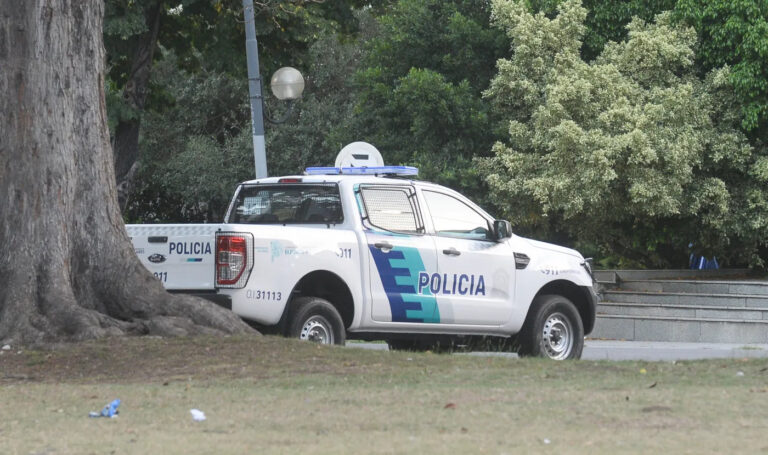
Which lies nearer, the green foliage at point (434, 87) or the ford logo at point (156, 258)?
the ford logo at point (156, 258)

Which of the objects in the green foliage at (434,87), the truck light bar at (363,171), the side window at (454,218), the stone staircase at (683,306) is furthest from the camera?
the green foliage at (434,87)

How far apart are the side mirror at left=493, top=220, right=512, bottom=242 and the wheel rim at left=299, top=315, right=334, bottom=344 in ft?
7.33

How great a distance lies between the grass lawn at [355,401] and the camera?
23.4 ft

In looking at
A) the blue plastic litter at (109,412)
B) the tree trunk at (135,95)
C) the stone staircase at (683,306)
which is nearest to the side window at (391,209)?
the blue plastic litter at (109,412)

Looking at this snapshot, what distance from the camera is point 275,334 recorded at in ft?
38.5

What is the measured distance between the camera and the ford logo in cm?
1193

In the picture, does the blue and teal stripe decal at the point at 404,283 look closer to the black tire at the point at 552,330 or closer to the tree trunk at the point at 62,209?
the black tire at the point at 552,330

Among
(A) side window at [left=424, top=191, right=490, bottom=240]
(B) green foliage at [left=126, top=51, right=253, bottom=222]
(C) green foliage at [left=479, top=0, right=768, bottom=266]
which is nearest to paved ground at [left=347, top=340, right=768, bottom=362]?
(A) side window at [left=424, top=191, right=490, bottom=240]

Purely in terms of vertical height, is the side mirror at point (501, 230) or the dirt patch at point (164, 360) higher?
the side mirror at point (501, 230)

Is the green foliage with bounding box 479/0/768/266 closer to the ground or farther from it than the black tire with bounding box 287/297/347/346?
farther from it

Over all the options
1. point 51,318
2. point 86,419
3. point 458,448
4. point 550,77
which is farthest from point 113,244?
point 550,77

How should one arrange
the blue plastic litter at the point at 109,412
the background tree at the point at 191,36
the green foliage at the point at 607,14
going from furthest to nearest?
the green foliage at the point at 607,14, the background tree at the point at 191,36, the blue plastic litter at the point at 109,412

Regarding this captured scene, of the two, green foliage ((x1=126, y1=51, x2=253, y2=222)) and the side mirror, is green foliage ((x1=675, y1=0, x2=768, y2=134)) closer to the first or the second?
the side mirror

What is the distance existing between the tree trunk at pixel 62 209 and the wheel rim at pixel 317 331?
0.70m
